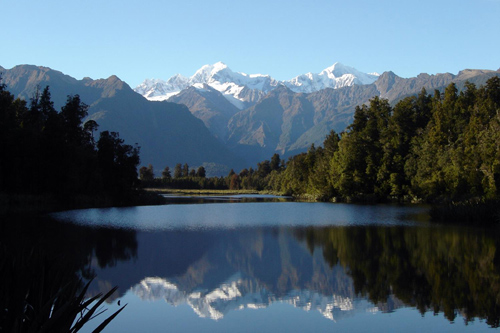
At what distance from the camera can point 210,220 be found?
166ft

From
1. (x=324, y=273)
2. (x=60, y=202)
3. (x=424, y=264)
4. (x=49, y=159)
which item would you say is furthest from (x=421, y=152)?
(x=324, y=273)

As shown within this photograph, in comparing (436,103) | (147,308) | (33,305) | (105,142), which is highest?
(436,103)

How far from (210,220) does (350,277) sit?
30.9 metres

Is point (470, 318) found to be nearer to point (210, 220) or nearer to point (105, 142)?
point (210, 220)

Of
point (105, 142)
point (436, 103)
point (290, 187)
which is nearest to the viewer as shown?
point (105, 142)

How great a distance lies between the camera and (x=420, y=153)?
8769 centimetres

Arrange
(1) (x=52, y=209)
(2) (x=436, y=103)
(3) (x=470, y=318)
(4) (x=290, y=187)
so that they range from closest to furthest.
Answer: (3) (x=470, y=318), (1) (x=52, y=209), (2) (x=436, y=103), (4) (x=290, y=187)

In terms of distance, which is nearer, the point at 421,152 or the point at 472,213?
the point at 472,213

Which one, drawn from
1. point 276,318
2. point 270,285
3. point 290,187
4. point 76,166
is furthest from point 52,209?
point 290,187

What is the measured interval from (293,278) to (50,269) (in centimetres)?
1216

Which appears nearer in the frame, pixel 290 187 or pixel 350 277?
pixel 350 277

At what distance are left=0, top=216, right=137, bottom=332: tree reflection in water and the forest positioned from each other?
47.7 m

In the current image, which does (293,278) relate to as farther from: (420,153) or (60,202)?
(420,153)

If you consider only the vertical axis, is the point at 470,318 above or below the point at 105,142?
below
